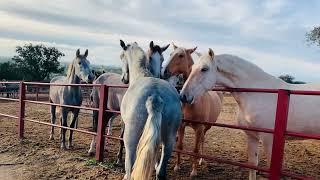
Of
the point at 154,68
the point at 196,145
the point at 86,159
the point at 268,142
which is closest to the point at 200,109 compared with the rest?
the point at 196,145

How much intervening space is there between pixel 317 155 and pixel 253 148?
137 inches

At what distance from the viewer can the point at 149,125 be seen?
3473mm

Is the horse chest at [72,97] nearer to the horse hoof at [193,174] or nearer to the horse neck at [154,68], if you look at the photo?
the horse neck at [154,68]

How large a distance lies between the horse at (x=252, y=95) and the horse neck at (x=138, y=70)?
515 mm

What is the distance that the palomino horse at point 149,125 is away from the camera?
11.2ft

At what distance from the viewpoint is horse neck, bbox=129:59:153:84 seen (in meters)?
4.60

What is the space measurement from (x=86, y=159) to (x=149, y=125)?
10.3ft

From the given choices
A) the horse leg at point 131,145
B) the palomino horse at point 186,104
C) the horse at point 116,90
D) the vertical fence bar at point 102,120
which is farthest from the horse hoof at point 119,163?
the horse leg at point 131,145

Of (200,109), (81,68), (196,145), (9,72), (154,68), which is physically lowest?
(9,72)

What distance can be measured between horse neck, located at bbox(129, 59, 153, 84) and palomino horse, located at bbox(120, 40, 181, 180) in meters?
0.54

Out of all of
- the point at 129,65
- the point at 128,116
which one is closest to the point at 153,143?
the point at 128,116

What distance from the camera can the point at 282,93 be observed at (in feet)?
12.2

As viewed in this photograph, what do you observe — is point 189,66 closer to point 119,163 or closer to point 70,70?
point 119,163

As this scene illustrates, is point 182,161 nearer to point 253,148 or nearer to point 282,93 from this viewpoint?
point 253,148
